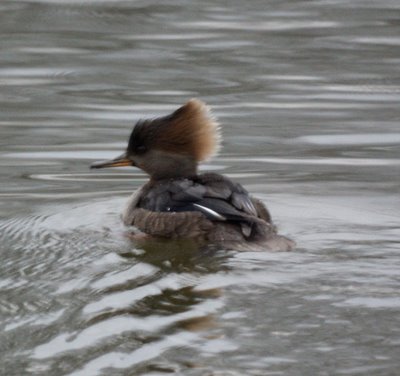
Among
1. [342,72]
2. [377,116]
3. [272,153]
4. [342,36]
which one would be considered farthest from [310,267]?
[342,36]

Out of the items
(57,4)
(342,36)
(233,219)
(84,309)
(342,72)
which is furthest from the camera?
(57,4)

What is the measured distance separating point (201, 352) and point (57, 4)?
36.5 feet

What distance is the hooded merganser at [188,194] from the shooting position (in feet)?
24.6

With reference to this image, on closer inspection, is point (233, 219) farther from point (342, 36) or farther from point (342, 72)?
point (342, 36)

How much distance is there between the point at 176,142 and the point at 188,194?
2.14ft

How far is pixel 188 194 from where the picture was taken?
25.6 ft

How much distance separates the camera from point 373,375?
5203 millimetres

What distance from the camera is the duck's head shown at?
27.2 feet

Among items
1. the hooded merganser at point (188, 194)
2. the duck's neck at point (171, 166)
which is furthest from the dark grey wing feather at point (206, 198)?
the duck's neck at point (171, 166)

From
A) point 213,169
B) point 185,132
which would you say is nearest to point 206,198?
point 185,132

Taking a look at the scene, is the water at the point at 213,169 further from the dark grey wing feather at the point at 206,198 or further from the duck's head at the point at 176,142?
the duck's head at the point at 176,142

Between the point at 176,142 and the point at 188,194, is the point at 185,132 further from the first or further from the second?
the point at 188,194

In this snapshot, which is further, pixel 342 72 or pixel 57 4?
pixel 57 4

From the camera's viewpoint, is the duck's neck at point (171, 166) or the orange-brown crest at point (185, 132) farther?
the duck's neck at point (171, 166)
